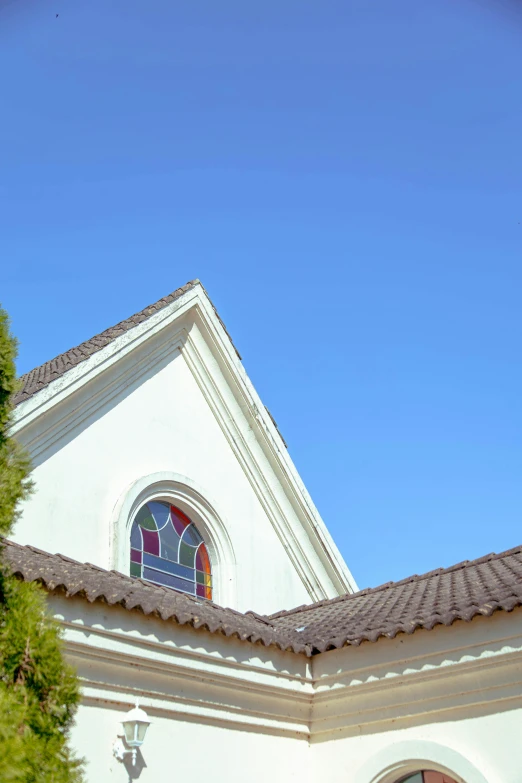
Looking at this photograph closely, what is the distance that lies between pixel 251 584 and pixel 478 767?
494cm

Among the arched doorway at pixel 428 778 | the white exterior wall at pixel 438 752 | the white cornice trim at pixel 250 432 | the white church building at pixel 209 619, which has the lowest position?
the arched doorway at pixel 428 778

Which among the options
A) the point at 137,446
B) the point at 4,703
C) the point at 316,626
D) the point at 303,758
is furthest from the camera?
the point at 137,446

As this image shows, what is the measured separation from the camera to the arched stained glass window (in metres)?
10.3

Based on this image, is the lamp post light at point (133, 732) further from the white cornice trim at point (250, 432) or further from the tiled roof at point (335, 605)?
the white cornice trim at point (250, 432)

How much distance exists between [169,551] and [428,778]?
179 inches

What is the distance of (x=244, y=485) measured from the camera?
12281 mm

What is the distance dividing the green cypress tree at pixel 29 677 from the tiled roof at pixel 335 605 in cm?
195

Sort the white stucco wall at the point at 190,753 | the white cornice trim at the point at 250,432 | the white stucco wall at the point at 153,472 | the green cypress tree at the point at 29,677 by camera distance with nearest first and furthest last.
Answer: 1. the green cypress tree at the point at 29,677
2. the white stucco wall at the point at 190,753
3. the white stucco wall at the point at 153,472
4. the white cornice trim at the point at 250,432

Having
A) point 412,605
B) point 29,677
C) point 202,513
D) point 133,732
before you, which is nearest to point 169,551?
point 202,513

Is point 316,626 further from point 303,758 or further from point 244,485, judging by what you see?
point 244,485

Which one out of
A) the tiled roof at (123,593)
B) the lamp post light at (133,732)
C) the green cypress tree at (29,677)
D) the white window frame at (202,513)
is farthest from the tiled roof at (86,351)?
the green cypress tree at (29,677)

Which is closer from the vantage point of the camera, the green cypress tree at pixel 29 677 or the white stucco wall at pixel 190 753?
the green cypress tree at pixel 29 677

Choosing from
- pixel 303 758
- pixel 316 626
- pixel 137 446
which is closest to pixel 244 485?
pixel 137 446

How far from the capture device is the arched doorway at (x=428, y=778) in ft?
24.4
